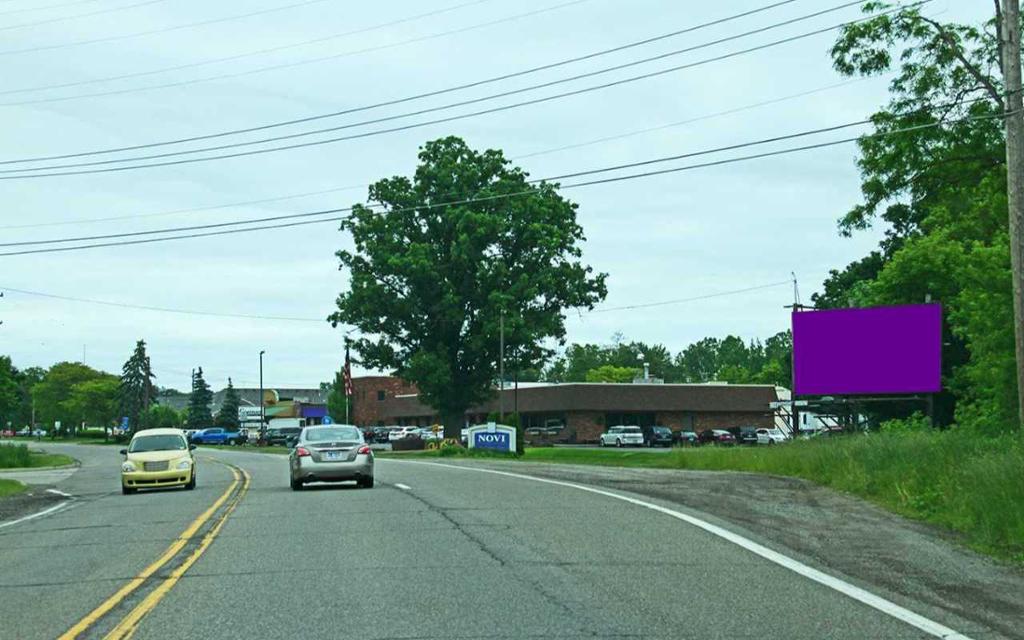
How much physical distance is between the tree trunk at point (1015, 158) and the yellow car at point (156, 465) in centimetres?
1858

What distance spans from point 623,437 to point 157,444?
52.5 metres

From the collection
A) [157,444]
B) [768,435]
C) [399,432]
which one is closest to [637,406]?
[768,435]

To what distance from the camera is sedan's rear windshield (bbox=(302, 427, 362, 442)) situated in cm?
2703

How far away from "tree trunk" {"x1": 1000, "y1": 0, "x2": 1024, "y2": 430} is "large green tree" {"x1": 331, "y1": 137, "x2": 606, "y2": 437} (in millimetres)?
45274

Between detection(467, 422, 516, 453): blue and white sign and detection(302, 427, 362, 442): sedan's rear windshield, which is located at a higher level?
detection(302, 427, 362, 442): sedan's rear windshield

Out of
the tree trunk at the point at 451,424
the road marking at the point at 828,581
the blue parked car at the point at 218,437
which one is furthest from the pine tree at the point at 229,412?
the road marking at the point at 828,581

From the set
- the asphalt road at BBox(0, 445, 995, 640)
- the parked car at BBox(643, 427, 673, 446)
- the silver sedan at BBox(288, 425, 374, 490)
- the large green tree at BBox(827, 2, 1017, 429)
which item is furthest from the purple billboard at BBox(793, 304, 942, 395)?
the parked car at BBox(643, 427, 673, 446)

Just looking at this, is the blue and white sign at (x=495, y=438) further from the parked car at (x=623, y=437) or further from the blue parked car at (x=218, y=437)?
the blue parked car at (x=218, y=437)

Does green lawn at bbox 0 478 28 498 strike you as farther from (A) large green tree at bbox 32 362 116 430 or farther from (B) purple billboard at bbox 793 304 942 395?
(A) large green tree at bbox 32 362 116 430

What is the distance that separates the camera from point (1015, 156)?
72.3 feet

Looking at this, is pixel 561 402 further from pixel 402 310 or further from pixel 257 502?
pixel 257 502

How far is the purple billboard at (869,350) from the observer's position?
44281 millimetres

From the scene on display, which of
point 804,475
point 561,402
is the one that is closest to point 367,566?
point 804,475

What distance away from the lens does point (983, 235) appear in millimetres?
44594
